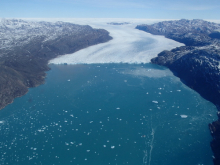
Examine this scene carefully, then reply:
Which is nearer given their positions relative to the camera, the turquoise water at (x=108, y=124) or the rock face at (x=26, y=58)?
the turquoise water at (x=108, y=124)

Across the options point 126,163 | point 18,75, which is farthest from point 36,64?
point 126,163

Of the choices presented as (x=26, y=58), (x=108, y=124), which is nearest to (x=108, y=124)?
(x=108, y=124)

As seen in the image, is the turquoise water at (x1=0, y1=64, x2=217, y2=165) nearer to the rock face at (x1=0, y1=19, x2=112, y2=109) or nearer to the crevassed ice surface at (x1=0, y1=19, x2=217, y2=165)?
the crevassed ice surface at (x1=0, y1=19, x2=217, y2=165)

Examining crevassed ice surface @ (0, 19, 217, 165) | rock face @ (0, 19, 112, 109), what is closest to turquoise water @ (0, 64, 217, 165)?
crevassed ice surface @ (0, 19, 217, 165)

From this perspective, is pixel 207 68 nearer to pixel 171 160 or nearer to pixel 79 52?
pixel 171 160

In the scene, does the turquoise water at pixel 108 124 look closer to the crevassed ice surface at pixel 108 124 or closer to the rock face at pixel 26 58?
the crevassed ice surface at pixel 108 124

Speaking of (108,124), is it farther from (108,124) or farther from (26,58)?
(26,58)

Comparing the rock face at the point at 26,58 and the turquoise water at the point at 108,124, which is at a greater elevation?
the rock face at the point at 26,58

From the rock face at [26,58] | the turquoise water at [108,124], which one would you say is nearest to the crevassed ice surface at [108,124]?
the turquoise water at [108,124]
